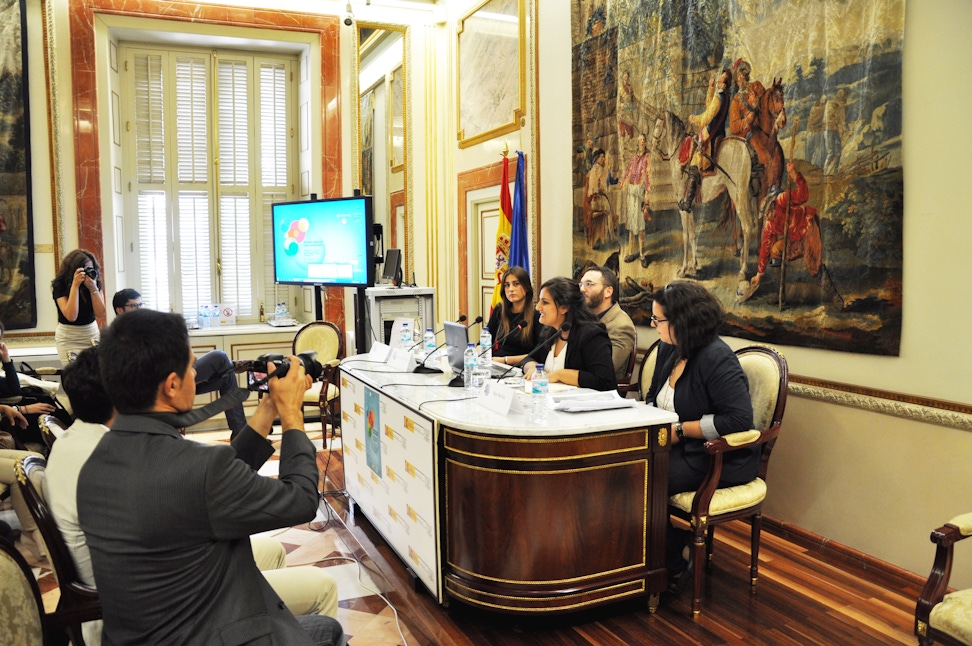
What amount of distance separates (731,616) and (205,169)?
6.20 metres

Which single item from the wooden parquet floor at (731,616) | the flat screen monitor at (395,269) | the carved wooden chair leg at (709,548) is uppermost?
the flat screen monitor at (395,269)

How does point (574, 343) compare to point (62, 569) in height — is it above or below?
above

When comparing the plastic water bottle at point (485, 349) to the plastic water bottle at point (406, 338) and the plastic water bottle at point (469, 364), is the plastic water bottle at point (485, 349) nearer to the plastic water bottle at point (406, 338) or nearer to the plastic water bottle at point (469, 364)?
the plastic water bottle at point (469, 364)

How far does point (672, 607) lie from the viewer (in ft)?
10.3

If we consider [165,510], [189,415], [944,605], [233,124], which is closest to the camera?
[165,510]

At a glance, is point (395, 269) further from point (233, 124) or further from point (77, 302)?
point (233, 124)

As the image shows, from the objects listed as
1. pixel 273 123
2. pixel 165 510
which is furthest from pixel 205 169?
pixel 165 510

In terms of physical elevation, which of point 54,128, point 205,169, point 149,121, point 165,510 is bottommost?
point 165,510

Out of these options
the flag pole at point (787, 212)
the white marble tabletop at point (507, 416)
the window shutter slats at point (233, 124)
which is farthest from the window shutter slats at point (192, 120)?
the flag pole at point (787, 212)

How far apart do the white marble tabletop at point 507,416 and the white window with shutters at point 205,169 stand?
432 cm

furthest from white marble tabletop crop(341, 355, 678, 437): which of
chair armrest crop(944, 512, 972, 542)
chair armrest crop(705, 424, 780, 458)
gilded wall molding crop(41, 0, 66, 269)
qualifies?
gilded wall molding crop(41, 0, 66, 269)

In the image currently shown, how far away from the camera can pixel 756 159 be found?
3848 mm

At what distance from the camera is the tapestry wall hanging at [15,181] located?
6117 millimetres

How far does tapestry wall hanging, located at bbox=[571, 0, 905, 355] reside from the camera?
3287mm
